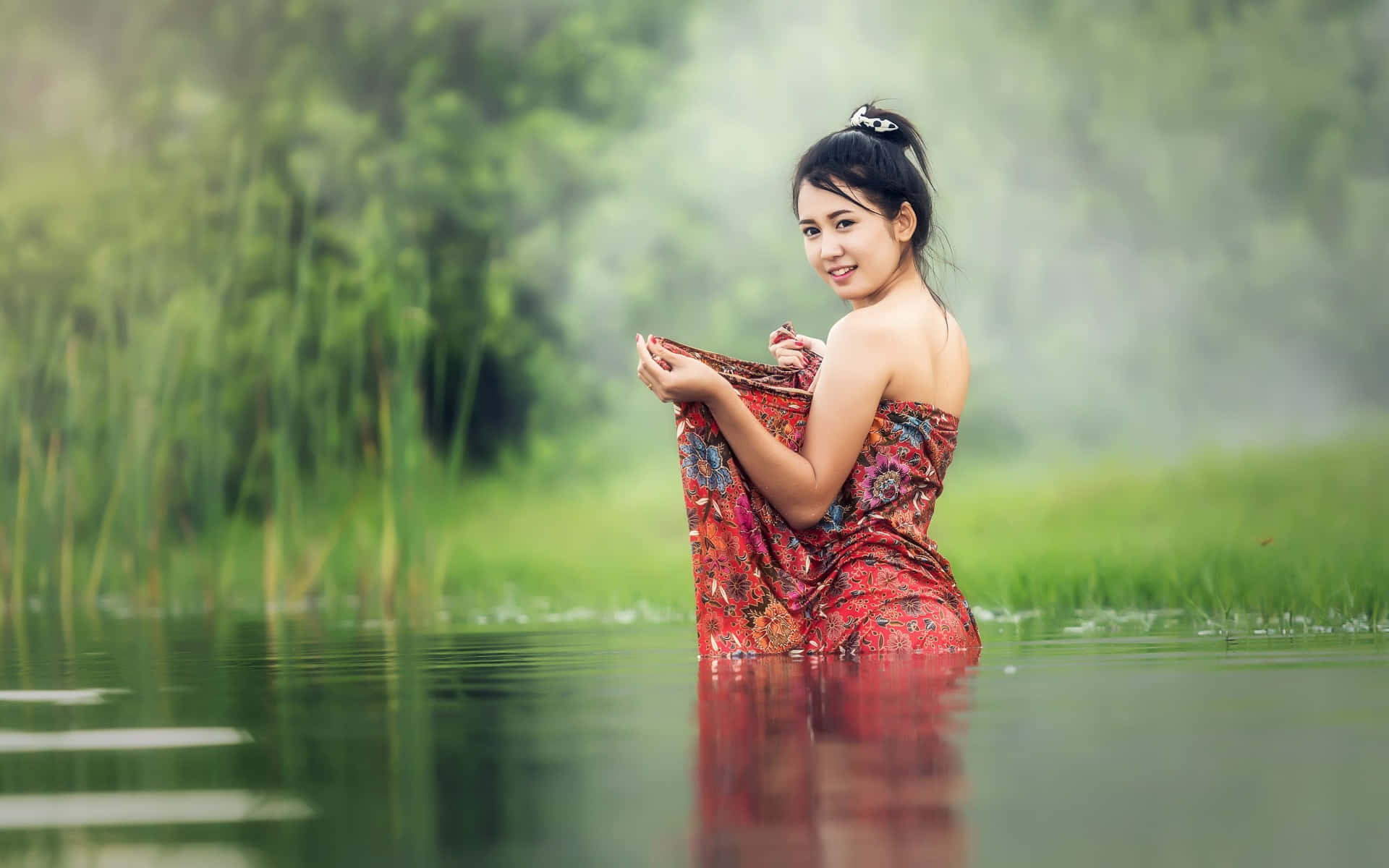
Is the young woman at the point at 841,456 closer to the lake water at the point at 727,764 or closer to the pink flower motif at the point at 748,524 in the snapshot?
the pink flower motif at the point at 748,524

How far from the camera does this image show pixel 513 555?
338 inches

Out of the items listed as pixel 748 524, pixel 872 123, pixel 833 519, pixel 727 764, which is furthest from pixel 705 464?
pixel 727 764

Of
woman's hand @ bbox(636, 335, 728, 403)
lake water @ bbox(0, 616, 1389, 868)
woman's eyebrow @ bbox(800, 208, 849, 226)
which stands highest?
woman's eyebrow @ bbox(800, 208, 849, 226)

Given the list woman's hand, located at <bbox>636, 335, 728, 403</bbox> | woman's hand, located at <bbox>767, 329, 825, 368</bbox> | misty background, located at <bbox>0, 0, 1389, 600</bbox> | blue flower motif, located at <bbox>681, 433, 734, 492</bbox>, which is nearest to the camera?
woman's hand, located at <bbox>636, 335, 728, 403</bbox>

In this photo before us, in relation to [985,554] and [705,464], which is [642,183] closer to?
[985,554]

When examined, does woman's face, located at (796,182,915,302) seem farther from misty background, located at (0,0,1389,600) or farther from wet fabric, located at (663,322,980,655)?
misty background, located at (0,0,1389,600)

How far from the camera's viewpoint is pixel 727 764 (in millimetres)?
1449

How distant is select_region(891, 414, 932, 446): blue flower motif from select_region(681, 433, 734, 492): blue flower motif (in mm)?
281

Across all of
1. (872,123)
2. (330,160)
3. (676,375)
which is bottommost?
(676,375)

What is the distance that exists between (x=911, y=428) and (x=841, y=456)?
0.15 metres

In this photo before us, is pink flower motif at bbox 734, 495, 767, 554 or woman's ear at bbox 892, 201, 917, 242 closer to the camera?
pink flower motif at bbox 734, 495, 767, 554

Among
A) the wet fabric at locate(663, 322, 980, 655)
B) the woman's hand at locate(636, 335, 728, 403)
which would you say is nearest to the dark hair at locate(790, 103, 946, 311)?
the wet fabric at locate(663, 322, 980, 655)

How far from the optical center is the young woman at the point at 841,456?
2.42 m

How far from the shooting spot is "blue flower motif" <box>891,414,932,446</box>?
8.16 feet
